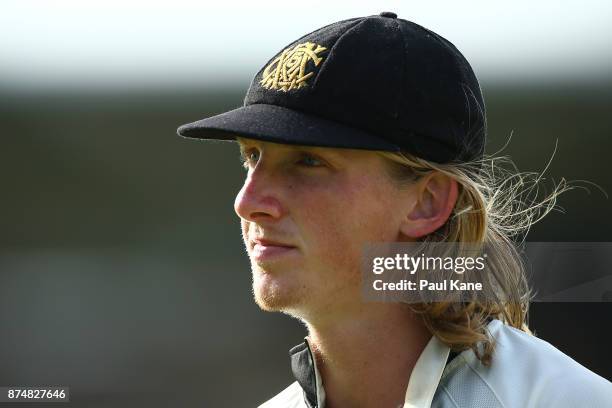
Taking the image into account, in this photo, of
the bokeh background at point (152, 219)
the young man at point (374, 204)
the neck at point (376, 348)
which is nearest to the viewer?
the young man at point (374, 204)

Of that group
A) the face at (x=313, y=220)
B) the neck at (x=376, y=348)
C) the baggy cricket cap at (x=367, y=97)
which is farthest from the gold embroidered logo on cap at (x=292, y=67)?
the neck at (x=376, y=348)

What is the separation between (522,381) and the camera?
6.61 feet

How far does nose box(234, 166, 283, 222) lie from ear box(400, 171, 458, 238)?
1.09ft

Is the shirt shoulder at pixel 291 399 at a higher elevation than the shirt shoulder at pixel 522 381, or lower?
lower

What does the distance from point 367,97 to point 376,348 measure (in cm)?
62

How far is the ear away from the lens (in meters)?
2.21

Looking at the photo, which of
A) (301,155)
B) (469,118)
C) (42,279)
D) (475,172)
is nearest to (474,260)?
(475,172)

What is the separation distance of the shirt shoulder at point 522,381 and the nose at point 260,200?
0.56 m

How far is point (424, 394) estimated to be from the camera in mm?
2045

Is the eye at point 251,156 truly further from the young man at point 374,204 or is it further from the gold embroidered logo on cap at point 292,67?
the gold embroidered logo on cap at point 292,67

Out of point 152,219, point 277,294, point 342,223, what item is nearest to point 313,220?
point 342,223

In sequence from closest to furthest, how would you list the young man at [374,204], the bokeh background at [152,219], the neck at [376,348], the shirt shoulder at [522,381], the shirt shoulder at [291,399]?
1. the shirt shoulder at [522,381]
2. the young man at [374,204]
3. the neck at [376,348]
4. the shirt shoulder at [291,399]
5. the bokeh background at [152,219]

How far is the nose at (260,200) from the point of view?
6.86 feet

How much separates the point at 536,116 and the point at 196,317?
2.53 metres
